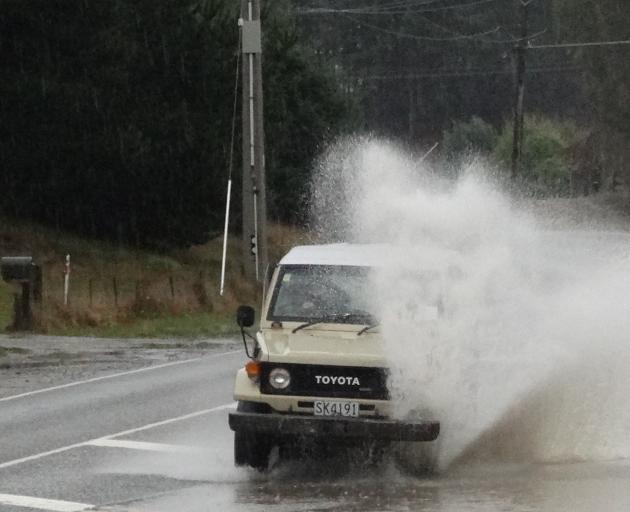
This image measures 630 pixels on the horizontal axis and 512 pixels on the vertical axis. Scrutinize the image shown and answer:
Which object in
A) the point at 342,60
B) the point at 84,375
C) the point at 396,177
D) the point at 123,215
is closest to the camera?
the point at 396,177

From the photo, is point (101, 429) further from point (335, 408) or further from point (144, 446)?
point (335, 408)

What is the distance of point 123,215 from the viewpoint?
47.5 metres

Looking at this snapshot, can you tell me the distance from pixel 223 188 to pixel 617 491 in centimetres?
3638

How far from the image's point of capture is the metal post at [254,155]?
35.8 m

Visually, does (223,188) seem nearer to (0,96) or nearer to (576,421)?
(0,96)

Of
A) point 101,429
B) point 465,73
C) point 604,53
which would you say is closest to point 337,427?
point 101,429

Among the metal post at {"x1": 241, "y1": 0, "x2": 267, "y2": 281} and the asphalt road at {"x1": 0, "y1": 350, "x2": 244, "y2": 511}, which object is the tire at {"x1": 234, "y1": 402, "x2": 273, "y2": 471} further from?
the metal post at {"x1": 241, "y1": 0, "x2": 267, "y2": 281}

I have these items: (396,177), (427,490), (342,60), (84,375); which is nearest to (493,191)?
(396,177)

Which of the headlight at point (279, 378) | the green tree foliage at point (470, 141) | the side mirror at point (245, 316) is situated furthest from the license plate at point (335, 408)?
the green tree foliage at point (470, 141)

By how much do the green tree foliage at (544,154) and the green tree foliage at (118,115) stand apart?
3452 centimetres

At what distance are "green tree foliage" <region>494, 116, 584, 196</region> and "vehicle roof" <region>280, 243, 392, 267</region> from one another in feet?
215

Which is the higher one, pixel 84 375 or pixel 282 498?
pixel 282 498

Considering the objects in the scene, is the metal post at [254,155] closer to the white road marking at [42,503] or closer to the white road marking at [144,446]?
the white road marking at [144,446]

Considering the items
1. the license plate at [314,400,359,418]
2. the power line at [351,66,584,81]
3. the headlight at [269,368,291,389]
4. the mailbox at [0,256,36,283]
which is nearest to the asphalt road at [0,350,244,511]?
the headlight at [269,368,291,389]
